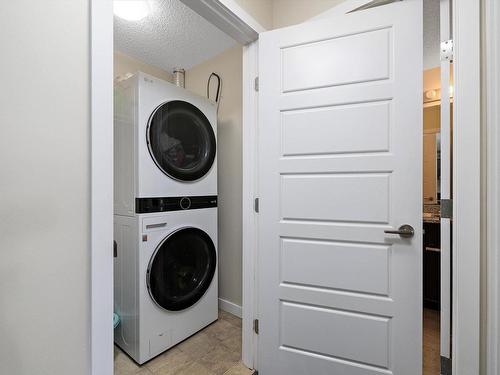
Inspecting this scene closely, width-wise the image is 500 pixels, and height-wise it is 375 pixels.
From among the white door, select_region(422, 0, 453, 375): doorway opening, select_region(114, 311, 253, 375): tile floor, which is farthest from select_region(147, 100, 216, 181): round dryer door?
select_region(422, 0, 453, 375): doorway opening

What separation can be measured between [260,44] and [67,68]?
1.07 meters

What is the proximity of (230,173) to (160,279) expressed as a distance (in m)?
1.11

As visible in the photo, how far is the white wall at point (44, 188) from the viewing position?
647 millimetres

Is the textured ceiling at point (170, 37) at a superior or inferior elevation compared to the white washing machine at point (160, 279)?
superior

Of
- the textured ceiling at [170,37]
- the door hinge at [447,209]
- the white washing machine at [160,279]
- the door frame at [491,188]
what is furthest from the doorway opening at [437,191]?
the textured ceiling at [170,37]

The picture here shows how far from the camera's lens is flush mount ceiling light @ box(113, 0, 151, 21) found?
5.49 feet

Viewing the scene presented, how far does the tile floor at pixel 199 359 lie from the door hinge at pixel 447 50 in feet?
6.64

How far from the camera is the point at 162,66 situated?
104 inches

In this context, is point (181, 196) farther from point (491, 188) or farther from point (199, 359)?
point (491, 188)

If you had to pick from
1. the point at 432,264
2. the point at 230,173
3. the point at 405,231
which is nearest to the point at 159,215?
the point at 230,173

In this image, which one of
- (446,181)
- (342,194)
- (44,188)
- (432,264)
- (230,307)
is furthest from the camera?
(230,307)

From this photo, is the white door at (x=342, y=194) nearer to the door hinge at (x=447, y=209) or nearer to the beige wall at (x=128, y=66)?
the door hinge at (x=447, y=209)

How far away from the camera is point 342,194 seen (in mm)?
1270

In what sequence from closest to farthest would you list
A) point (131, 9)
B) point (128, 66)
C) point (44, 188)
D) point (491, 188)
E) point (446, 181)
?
point (44, 188), point (491, 188), point (446, 181), point (131, 9), point (128, 66)
